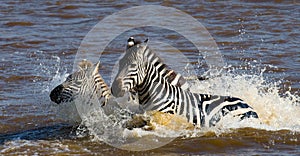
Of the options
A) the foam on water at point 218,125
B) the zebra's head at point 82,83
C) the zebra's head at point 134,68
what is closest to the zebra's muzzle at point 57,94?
the zebra's head at point 82,83

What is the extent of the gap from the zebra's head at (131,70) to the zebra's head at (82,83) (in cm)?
61

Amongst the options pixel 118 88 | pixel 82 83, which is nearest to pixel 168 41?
pixel 82 83

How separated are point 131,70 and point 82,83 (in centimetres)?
89

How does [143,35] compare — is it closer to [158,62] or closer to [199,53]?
[199,53]

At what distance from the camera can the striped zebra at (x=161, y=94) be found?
23.0ft

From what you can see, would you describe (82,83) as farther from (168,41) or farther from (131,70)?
(168,41)

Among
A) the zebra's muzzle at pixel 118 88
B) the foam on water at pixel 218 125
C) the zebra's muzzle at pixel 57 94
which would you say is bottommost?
the foam on water at pixel 218 125

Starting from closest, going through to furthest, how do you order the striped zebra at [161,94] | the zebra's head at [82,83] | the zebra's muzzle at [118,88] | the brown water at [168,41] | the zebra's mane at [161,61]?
the zebra's muzzle at [118,88], the striped zebra at [161,94], the zebra's mane at [161,61], the brown water at [168,41], the zebra's head at [82,83]

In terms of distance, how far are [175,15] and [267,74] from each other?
480cm

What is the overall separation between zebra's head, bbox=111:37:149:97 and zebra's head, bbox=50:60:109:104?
609mm

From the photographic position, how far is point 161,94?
738 centimetres

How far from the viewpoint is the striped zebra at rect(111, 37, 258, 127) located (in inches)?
276

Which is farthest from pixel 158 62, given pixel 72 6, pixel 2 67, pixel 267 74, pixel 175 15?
pixel 72 6

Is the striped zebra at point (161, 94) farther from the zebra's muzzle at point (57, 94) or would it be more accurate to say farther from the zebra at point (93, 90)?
the zebra's muzzle at point (57, 94)
